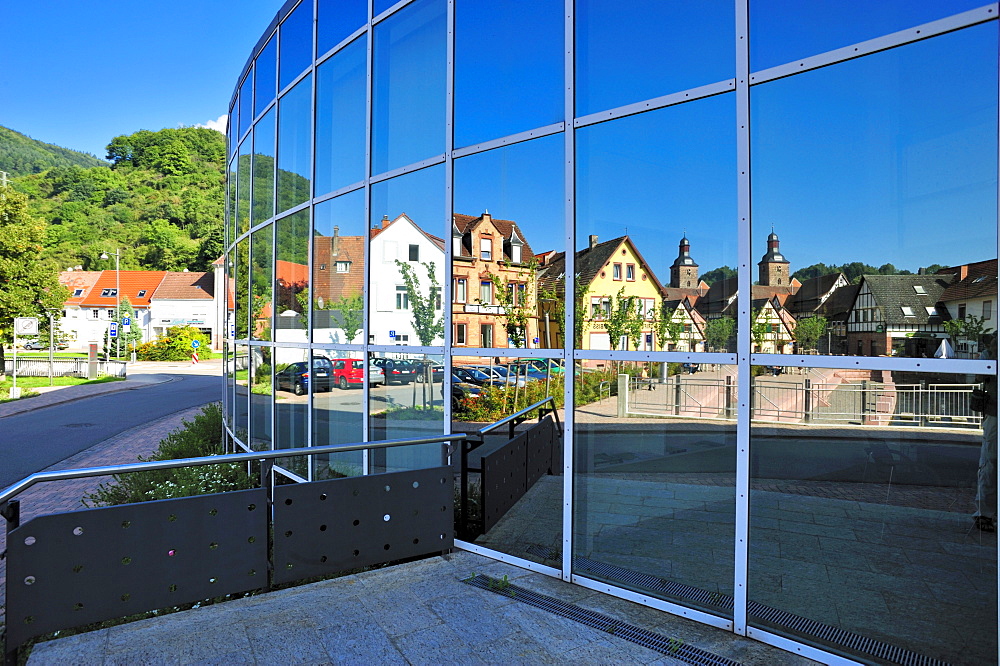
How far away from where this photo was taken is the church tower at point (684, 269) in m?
4.34

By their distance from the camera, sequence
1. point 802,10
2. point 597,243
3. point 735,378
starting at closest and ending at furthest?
point 802,10, point 735,378, point 597,243

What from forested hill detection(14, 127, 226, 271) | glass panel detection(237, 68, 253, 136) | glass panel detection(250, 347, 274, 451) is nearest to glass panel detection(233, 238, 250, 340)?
glass panel detection(250, 347, 274, 451)

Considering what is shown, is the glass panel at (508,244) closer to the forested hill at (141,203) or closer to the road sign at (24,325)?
the road sign at (24,325)

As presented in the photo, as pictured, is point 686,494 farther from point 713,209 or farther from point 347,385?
point 347,385

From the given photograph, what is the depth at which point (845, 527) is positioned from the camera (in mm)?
3873

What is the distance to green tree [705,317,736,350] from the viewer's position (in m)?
4.17

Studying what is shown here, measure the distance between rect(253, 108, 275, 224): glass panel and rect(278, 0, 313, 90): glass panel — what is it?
81 centimetres

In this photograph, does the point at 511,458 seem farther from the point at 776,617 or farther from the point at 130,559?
the point at 130,559

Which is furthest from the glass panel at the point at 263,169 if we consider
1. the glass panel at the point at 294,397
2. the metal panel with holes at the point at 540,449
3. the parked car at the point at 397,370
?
the metal panel with holes at the point at 540,449

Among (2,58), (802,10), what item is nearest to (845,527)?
(802,10)

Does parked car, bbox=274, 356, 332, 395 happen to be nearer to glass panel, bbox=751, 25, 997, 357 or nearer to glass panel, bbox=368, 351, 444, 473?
glass panel, bbox=368, 351, 444, 473

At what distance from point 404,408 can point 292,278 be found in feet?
10.7

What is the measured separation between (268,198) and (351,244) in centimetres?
323

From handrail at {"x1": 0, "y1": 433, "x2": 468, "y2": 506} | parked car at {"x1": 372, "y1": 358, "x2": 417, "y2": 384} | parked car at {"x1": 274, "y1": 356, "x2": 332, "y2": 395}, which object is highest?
parked car at {"x1": 372, "y1": 358, "x2": 417, "y2": 384}
